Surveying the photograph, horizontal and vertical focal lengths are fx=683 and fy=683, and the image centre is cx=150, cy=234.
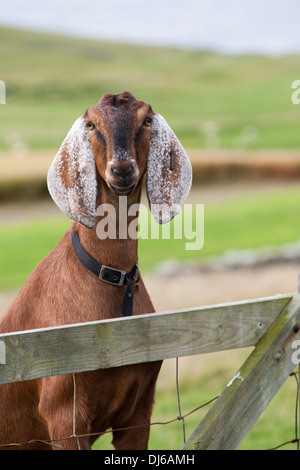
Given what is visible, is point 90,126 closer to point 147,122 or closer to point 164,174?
point 147,122

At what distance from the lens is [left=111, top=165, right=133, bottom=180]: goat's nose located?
2459 millimetres

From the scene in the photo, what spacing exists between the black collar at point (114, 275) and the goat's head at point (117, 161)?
0.67 feet

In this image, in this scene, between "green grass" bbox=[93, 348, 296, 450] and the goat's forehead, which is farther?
"green grass" bbox=[93, 348, 296, 450]

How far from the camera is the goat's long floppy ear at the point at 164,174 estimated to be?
2.65m

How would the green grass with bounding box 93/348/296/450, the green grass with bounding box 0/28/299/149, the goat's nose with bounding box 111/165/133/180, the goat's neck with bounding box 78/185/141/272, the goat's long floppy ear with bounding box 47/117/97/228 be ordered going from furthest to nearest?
the green grass with bounding box 0/28/299/149
the green grass with bounding box 93/348/296/450
the goat's neck with bounding box 78/185/141/272
the goat's long floppy ear with bounding box 47/117/97/228
the goat's nose with bounding box 111/165/133/180

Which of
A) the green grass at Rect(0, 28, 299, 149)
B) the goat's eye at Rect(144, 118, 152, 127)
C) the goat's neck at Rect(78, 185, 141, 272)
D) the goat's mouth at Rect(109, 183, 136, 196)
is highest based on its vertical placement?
the green grass at Rect(0, 28, 299, 149)

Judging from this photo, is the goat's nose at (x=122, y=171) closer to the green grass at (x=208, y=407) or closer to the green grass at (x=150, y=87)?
the green grass at (x=208, y=407)

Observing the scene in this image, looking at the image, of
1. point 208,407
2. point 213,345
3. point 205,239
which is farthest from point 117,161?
point 205,239

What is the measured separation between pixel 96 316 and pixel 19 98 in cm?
2697

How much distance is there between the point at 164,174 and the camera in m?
2.66

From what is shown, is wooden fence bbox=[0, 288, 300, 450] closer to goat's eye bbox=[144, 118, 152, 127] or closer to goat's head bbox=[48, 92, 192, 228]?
goat's head bbox=[48, 92, 192, 228]

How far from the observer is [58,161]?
2.61 metres

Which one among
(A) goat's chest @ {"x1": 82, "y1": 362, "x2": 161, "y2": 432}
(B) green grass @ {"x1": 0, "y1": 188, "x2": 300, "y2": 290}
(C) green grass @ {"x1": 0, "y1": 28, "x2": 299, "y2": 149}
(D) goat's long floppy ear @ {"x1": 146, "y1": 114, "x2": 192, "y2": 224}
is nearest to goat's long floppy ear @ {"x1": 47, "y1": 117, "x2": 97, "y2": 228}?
(D) goat's long floppy ear @ {"x1": 146, "y1": 114, "x2": 192, "y2": 224}

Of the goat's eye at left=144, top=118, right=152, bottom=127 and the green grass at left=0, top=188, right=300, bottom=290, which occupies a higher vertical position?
the green grass at left=0, top=188, right=300, bottom=290
